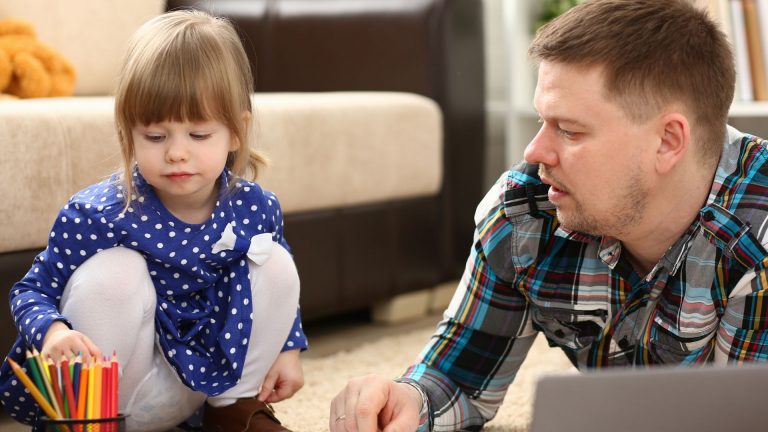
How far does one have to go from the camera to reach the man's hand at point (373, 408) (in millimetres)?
1061

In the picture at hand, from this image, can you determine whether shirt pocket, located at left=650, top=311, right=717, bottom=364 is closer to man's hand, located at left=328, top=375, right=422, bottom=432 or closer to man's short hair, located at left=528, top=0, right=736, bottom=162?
man's short hair, located at left=528, top=0, right=736, bottom=162

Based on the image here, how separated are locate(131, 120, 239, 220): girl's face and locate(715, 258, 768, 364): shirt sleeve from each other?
0.59m

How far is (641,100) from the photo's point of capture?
1.10 meters

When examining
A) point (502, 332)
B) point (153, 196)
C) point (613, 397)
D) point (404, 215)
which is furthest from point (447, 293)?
point (613, 397)

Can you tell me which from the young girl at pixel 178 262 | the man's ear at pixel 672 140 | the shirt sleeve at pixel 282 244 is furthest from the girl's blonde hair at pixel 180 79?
the man's ear at pixel 672 140

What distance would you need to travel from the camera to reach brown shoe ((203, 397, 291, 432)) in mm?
1235

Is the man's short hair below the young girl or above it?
above

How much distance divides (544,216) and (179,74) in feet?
1.48

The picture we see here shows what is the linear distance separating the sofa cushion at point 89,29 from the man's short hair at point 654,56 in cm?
119

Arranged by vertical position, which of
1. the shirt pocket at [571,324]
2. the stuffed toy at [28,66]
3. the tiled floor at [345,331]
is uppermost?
the stuffed toy at [28,66]

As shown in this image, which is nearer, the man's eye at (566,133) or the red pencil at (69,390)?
the red pencil at (69,390)

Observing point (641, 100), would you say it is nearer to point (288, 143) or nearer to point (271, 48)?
point (288, 143)

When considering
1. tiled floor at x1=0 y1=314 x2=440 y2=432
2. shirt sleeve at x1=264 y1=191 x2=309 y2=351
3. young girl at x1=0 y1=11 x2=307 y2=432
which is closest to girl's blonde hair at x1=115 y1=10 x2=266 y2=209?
young girl at x1=0 y1=11 x2=307 y2=432

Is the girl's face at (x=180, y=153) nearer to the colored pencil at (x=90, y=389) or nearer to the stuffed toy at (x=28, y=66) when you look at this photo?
the colored pencil at (x=90, y=389)
